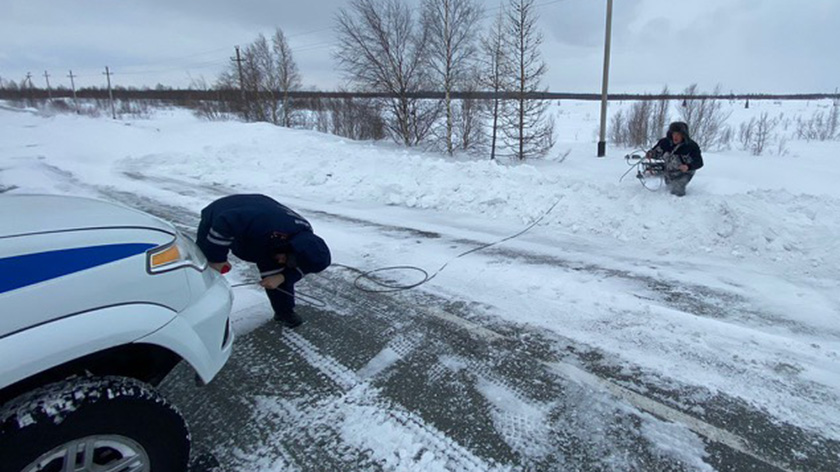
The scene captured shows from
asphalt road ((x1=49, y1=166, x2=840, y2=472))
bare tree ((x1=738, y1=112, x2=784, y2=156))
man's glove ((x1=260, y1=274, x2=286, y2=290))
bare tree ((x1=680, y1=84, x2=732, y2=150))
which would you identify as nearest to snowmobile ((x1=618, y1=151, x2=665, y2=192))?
asphalt road ((x1=49, y1=166, x2=840, y2=472))

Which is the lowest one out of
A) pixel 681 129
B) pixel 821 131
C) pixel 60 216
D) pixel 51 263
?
pixel 51 263

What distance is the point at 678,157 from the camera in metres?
7.23

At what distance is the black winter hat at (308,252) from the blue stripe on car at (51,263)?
4.42ft

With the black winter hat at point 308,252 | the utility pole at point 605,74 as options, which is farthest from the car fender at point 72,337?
the utility pole at point 605,74

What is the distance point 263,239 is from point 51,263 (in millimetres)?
1633

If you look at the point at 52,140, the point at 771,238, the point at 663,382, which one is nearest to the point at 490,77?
the point at 771,238

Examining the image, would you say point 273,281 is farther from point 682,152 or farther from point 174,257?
point 682,152

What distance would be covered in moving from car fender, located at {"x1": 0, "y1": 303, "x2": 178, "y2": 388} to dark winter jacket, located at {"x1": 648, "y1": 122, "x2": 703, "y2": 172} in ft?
25.5

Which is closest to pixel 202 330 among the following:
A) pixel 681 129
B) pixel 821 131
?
Answer: pixel 681 129

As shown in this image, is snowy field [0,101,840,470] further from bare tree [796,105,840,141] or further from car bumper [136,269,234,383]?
bare tree [796,105,840,141]

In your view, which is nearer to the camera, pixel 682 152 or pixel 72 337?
pixel 72 337

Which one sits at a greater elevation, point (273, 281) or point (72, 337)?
point (72, 337)

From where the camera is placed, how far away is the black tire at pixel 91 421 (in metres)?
1.48

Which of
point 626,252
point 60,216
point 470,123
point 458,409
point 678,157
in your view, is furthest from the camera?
point 470,123
